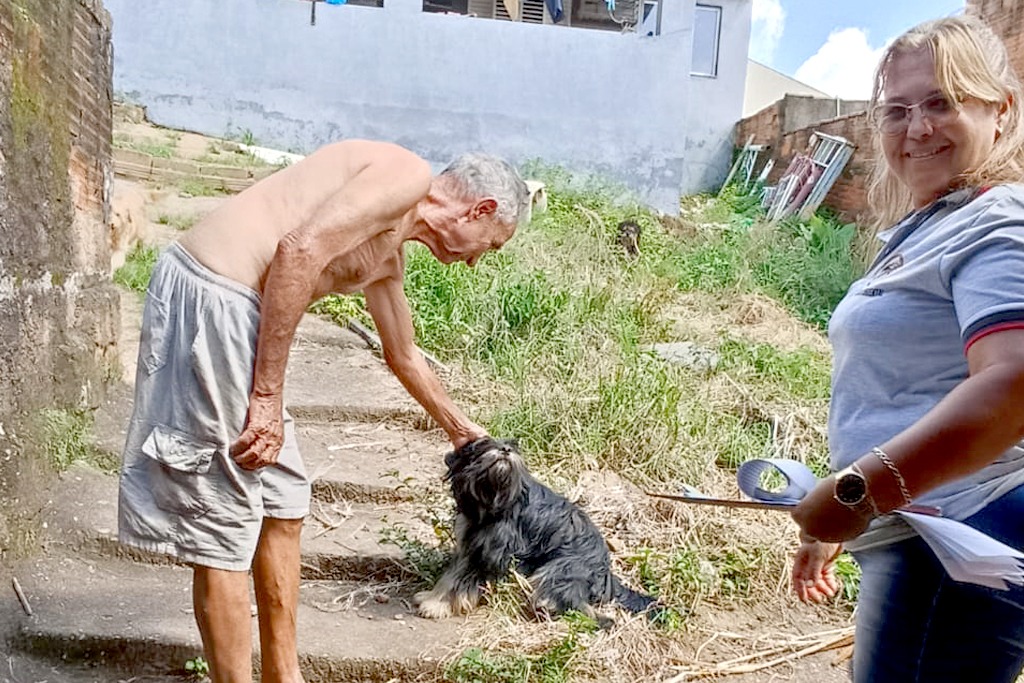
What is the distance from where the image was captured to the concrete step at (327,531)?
10.7ft

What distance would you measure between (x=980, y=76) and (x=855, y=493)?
0.65 meters

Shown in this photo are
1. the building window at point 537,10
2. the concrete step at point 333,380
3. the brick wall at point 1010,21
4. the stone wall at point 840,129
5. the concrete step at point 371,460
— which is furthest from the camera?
the building window at point 537,10

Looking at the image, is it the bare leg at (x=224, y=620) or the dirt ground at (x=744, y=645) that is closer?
the bare leg at (x=224, y=620)

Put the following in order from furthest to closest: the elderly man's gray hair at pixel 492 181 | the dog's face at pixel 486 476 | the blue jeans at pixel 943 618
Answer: the dog's face at pixel 486 476 < the elderly man's gray hair at pixel 492 181 < the blue jeans at pixel 943 618

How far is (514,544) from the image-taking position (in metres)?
3.35

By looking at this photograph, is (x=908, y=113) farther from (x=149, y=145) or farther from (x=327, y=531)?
(x=149, y=145)

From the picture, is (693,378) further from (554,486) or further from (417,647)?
(417,647)

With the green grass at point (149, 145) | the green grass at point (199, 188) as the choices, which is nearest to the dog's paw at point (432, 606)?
the green grass at point (199, 188)

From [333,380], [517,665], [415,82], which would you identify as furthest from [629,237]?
[517,665]

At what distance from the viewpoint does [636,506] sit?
4031 millimetres

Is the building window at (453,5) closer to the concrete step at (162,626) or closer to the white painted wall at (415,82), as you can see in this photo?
the white painted wall at (415,82)

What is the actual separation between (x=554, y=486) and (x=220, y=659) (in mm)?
2202

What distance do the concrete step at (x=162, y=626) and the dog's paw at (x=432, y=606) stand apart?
32 mm

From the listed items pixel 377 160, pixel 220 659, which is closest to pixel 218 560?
pixel 220 659
